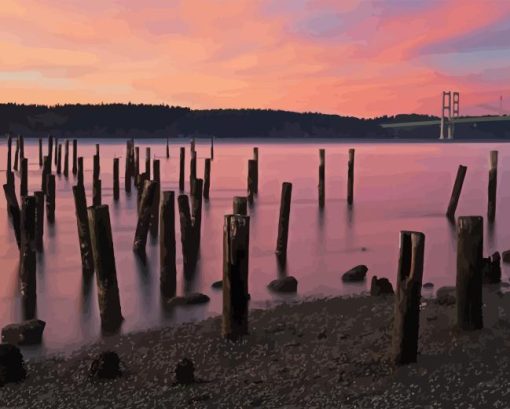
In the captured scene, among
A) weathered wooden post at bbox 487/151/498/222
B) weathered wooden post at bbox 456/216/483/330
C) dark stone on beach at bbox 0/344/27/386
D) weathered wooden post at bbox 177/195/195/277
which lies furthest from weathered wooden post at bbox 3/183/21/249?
weathered wooden post at bbox 487/151/498/222

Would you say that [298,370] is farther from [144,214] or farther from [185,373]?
[144,214]

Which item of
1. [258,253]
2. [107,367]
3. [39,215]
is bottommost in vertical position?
[258,253]

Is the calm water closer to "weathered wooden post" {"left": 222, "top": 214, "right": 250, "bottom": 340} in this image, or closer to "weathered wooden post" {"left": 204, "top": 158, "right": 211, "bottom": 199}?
"weathered wooden post" {"left": 204, "top": 158, "right": 211, "bottom": 199}

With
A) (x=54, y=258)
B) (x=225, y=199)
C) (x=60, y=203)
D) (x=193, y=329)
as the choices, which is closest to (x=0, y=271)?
(x=54, y=258)

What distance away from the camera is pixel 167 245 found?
10.1m

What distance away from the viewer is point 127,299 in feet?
34.1

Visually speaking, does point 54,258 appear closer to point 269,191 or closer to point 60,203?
point 60,203

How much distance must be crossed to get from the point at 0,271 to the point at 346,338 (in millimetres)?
7995

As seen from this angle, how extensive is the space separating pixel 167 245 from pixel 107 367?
412 cm

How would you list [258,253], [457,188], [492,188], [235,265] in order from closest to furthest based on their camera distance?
[235,265]
[258,253]
[492,188]
[457,188]

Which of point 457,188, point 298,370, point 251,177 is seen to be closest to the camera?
point 298,370

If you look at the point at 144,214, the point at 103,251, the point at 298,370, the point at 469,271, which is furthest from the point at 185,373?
the point at 144,214

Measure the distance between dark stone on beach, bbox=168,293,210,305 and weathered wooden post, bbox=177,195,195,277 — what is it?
6.96ft

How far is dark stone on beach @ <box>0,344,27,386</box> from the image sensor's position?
20.0 feet
